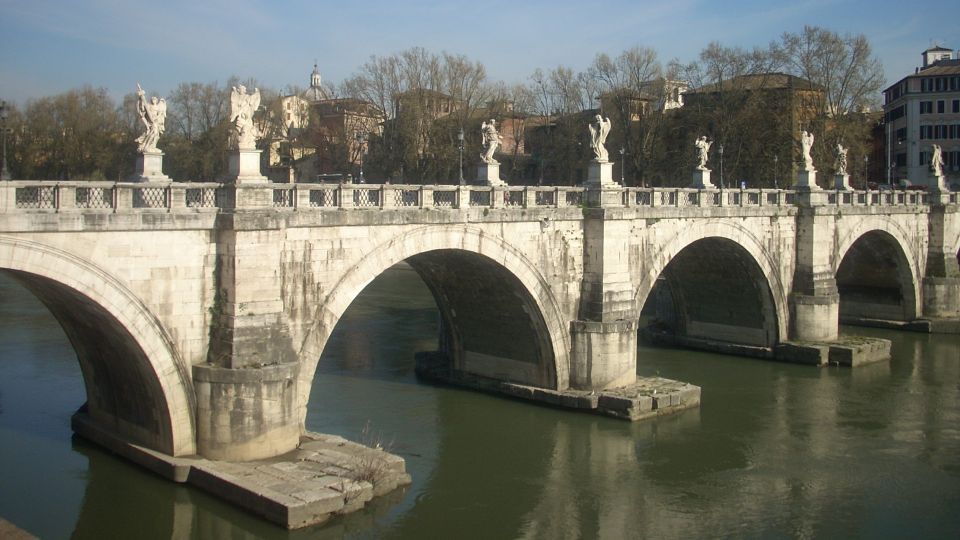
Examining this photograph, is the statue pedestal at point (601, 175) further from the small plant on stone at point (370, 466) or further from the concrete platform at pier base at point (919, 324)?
the concrete platform at pier base at point (919, 324)

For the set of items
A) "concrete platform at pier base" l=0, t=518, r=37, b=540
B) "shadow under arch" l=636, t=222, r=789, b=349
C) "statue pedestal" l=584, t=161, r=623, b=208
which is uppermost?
"statue pedestal" l=584, t=161, r=623, b=208

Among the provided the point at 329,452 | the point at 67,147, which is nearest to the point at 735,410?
the point at 329,452

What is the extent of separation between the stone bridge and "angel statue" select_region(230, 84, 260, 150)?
0.79 m

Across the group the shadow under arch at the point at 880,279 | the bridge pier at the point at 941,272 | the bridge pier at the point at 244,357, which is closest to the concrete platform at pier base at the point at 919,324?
the shadow under arch at the point at 880,279

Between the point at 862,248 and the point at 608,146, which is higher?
the point at 608,146

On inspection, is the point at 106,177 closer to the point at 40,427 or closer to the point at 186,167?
the point at 186,167

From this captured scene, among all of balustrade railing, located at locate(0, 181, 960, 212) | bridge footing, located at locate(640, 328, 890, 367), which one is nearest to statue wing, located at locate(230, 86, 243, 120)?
balustrade railing, located at locate(0, 181, 960, 212)

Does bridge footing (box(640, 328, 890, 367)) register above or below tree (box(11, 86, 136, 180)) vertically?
below

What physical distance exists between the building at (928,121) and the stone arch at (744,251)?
102 feet

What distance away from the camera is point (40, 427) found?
18.2 m

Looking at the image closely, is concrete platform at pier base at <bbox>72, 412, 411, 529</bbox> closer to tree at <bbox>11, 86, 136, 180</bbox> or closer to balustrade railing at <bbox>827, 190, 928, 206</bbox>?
balustrade railing at <bbox>827, 190, 928, 206</bbox>

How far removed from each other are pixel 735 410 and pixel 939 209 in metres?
17.8

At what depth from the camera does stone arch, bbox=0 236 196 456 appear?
13.4 metres

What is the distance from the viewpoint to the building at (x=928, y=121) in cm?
5572
